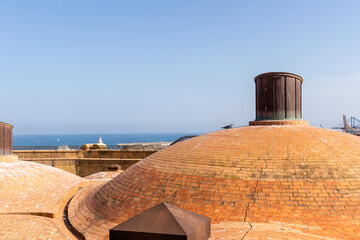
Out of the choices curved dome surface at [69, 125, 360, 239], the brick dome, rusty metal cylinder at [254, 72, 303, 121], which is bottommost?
the brick dome

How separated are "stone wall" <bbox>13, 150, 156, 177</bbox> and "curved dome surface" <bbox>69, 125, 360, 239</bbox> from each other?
43.2 feet

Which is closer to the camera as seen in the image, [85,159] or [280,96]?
[280,96]

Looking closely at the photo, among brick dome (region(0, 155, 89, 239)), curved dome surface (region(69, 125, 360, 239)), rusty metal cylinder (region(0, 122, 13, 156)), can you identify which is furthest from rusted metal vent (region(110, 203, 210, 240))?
rusty metal cylinder (region(0, 122, 13, 156))

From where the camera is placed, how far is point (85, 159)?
22766 millimetres

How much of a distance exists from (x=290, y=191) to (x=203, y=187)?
2115 millimetres

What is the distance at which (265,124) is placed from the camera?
32.4 feet

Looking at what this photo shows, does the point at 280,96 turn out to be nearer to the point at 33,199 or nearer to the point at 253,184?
the point at 253,184

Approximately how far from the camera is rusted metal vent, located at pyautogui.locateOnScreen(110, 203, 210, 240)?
9.03 ft

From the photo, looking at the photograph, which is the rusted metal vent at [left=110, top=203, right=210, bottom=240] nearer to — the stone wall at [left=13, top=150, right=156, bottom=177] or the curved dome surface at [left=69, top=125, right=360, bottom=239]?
the curved dome surface at [left=69, top=125, right=360, bottom=239]

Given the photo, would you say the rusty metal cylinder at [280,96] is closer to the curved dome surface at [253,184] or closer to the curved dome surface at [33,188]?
the curved dome surface at [253,184]

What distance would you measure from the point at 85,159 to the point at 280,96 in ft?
58.2

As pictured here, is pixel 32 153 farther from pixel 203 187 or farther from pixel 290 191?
pixel 290 191

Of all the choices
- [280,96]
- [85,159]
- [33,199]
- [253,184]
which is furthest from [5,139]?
[280,96]

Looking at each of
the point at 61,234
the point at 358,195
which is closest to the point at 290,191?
the point at 358,195
